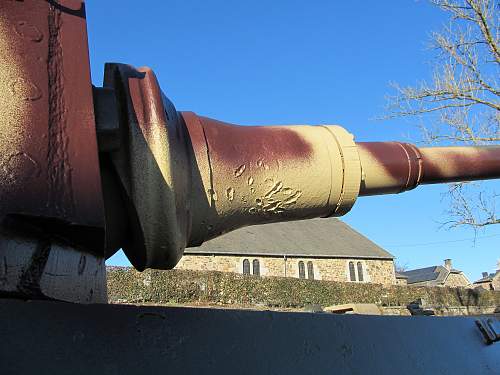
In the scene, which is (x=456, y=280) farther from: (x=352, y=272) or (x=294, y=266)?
(x=294, y=266)

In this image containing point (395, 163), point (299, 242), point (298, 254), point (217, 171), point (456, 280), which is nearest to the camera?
point (217, 171)

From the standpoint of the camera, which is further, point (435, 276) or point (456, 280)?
point (456, 280)

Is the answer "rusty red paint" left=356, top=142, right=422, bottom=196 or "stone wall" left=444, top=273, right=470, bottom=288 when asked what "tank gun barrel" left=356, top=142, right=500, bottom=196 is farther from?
"stone wall" left=444, top=273, right=470, bottom=288

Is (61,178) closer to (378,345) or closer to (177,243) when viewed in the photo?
(177,243)

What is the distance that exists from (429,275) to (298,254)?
2130 cm

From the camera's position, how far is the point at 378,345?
169cm

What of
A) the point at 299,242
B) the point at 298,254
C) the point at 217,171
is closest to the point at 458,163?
the point at 217,171

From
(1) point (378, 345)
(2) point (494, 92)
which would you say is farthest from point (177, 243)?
(2) point (494, 92)

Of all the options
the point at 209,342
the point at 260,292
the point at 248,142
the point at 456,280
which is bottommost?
the point at 209,342

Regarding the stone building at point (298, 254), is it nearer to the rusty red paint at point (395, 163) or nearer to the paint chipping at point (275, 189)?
the rusty red paint at point (395, 163)

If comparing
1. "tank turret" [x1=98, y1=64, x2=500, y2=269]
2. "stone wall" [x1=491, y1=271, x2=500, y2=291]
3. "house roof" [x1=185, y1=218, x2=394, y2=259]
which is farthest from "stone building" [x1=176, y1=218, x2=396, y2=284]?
"tank turret" [x1=98, y1=64, x2=500, y2=269]

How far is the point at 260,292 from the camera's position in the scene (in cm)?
2291

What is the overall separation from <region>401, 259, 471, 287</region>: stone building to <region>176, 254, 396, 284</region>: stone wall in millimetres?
13354

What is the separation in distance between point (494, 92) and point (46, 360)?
51.4 feet
